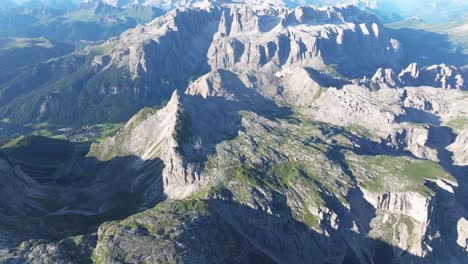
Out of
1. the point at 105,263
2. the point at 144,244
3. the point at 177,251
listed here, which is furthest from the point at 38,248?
the point at 177,251

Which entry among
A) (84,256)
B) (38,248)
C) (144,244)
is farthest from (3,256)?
(144,244)

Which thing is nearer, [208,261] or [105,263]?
[105,263]

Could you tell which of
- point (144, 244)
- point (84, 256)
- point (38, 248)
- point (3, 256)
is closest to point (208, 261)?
point (144, 244)

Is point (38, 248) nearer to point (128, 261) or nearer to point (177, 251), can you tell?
point (128, 261)

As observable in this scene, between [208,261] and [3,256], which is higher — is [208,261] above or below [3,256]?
below

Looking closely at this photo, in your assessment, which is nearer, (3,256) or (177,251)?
(3,256)

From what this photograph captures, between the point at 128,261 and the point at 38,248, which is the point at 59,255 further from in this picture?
the point at 128,261

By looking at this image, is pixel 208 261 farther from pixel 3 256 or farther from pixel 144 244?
pixel 3 256
